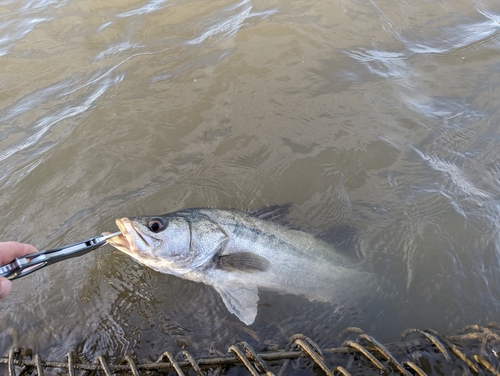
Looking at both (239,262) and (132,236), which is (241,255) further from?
(132,236)

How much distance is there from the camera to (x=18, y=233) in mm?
4750

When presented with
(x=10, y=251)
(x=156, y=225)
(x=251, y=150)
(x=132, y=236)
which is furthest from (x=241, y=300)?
(x=251, y=150)

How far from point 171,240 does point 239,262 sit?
710 mm

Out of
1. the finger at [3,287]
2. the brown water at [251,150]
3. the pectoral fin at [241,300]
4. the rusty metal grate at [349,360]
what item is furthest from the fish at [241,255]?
the finger at [3,287]

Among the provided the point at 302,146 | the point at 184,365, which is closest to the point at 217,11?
the point at 302,146

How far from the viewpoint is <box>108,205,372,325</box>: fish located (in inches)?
148

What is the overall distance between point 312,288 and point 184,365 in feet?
5.60

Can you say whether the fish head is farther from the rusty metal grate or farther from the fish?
the rusty metal grate

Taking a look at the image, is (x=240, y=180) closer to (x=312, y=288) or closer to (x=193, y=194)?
(x=193, y=194)

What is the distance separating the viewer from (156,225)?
3.75 meters

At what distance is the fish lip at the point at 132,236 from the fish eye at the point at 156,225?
4.7 inches

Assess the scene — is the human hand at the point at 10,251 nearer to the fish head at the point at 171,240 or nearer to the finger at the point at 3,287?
the finger at the point at 3,287

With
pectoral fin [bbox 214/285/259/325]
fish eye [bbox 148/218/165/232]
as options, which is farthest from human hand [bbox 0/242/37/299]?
pectoral fin [bbox 214/285/259/325]

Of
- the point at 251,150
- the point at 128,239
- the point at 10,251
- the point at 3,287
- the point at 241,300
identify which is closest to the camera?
the point at 3,287
